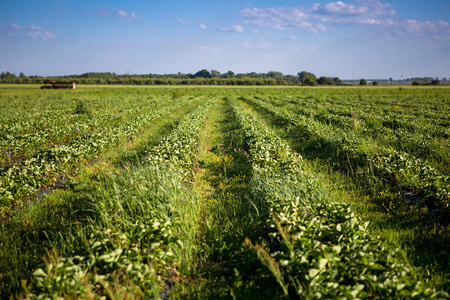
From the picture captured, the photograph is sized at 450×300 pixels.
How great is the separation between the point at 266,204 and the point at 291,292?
6.04 ft

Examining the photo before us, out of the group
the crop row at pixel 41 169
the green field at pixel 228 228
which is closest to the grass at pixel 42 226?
the green field at pixel 228 228

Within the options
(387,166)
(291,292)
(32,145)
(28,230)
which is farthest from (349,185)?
(32,145)

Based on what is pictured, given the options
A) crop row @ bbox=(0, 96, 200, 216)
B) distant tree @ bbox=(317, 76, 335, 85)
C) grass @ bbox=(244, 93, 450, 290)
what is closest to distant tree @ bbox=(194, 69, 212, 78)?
distant tree @ bbox=(317, 76, 335, 85)

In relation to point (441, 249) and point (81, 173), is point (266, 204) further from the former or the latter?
point (81, 173)

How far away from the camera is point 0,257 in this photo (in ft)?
13.1

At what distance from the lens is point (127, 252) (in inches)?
125

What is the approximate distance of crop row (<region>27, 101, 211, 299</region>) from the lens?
8.71 feet

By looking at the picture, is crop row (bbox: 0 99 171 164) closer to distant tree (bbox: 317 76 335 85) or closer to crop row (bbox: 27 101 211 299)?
crop row (bbox: 27 101 211 299)

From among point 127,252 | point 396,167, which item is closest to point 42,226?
point 127,252

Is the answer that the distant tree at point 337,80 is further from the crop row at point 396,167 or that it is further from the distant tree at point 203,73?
the crop row at point 396,167

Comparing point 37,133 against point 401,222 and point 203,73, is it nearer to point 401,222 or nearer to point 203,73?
point 401,222

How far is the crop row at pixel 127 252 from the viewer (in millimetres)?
2655

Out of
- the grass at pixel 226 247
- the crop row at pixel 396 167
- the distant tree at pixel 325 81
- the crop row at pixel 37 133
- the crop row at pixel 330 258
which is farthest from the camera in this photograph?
the distant tree at pixel 325 81

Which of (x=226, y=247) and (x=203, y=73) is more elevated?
(x=203, y=73)
